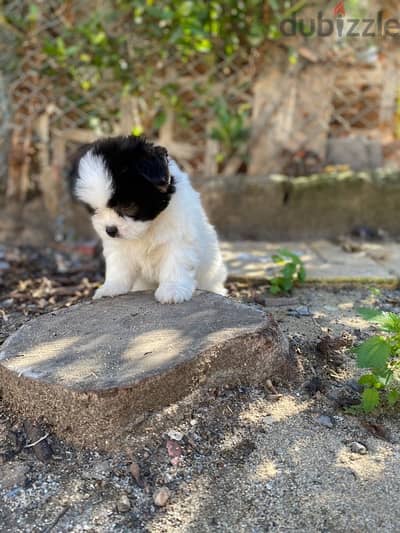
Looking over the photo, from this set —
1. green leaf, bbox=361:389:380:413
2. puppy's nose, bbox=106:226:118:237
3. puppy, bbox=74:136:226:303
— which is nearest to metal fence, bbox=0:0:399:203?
puppy, bbox=74:136:226:303

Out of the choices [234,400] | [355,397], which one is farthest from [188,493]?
[355,397]

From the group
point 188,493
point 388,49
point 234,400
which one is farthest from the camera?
point 388,49

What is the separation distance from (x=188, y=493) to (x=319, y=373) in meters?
0.96

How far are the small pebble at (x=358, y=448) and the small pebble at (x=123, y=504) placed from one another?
907 millimetres

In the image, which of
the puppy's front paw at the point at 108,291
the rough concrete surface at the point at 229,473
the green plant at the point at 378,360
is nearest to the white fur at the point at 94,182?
the puppy's front paw at the point at 108,291

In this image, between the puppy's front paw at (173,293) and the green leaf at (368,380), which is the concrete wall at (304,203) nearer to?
the puppy's front paw at (173,293)

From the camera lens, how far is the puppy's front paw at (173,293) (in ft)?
10.1

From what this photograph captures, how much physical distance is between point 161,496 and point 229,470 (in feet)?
0.94

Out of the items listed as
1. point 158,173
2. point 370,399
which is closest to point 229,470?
point 370,399

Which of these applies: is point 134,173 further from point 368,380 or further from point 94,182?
point 368,380

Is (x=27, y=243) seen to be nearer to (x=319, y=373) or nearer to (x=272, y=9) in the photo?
(x=272, y=9)

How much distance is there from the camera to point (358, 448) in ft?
7.82

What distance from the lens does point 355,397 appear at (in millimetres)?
2689

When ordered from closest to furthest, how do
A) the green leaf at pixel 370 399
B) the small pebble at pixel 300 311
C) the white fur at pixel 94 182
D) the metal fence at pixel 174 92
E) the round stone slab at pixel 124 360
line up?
the round stone slab at pixel 124 360
the green leaf at pixel 370 399
the white fur at pixel 94 182
the small pebble at pixel 300 311
the metal fence at pixel 174 92
